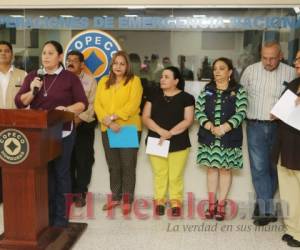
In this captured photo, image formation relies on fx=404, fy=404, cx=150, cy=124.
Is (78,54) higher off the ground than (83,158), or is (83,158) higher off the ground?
(78,54)

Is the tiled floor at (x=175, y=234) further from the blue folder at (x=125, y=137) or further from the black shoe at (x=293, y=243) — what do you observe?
the blue folder at (x=125, y=137)

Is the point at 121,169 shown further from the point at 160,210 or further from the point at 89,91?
the point at 89,91

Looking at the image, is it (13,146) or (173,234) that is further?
(173,234)

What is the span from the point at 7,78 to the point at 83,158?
3.56 ft

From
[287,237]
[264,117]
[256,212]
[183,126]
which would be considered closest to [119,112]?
[183,126]

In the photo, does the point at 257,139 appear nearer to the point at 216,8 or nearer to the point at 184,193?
the point at 184,193

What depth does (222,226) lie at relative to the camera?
3.62 meters

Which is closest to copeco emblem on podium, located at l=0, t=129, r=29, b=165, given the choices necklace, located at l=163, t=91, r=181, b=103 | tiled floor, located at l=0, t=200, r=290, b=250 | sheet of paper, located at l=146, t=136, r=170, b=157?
tiled floor, located at l=0, t=200, r=290, b=250

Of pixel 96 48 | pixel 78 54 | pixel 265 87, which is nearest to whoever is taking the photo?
pixel 265 87

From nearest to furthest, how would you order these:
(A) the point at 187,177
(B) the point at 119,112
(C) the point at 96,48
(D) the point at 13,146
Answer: (D) the point at 13,146 < (B) the point at 119,112 < (C) the point at 96,48 < (A) the point at 187,177

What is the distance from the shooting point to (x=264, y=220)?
3664mm

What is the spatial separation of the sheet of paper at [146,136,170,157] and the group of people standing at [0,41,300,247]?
0.04 metres

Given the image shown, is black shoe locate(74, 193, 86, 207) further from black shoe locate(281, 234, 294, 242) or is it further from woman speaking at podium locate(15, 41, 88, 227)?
black shoe locate(281, 234, 294, 242)

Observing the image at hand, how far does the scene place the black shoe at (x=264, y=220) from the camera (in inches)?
144
